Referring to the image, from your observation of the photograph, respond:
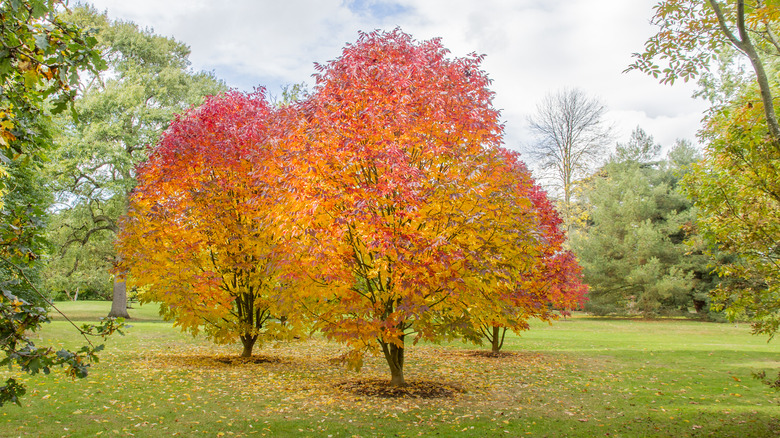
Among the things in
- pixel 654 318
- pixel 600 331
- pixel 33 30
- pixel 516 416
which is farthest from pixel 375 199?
pixel 654 318

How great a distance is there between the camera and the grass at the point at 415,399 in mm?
6070

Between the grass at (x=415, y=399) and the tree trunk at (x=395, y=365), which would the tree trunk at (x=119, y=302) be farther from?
the tree trunk at (x=395, y=365)

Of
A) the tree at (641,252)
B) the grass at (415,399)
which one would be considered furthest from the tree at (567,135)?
the grass at (415,399)

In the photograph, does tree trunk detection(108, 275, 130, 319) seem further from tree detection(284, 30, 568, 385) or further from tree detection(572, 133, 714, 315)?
tree detection(572, 133, 714, 315)

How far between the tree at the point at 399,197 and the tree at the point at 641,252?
2067 centimetres

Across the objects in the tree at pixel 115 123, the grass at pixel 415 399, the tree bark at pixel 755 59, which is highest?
the tree at pixel 115 123

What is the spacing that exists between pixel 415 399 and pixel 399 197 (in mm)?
3304

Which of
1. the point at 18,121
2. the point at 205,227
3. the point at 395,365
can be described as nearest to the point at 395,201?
the point at 395,365

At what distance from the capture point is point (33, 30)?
3023 mm

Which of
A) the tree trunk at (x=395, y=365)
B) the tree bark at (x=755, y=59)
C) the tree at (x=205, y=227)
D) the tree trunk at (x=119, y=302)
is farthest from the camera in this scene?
the tree trunk at (x=119, y=302)

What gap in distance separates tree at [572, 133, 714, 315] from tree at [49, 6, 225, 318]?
73.6 feet

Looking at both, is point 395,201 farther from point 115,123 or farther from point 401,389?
point 115,123

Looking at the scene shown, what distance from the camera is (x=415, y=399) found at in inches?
303

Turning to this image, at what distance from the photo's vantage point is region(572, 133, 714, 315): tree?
2530cm
